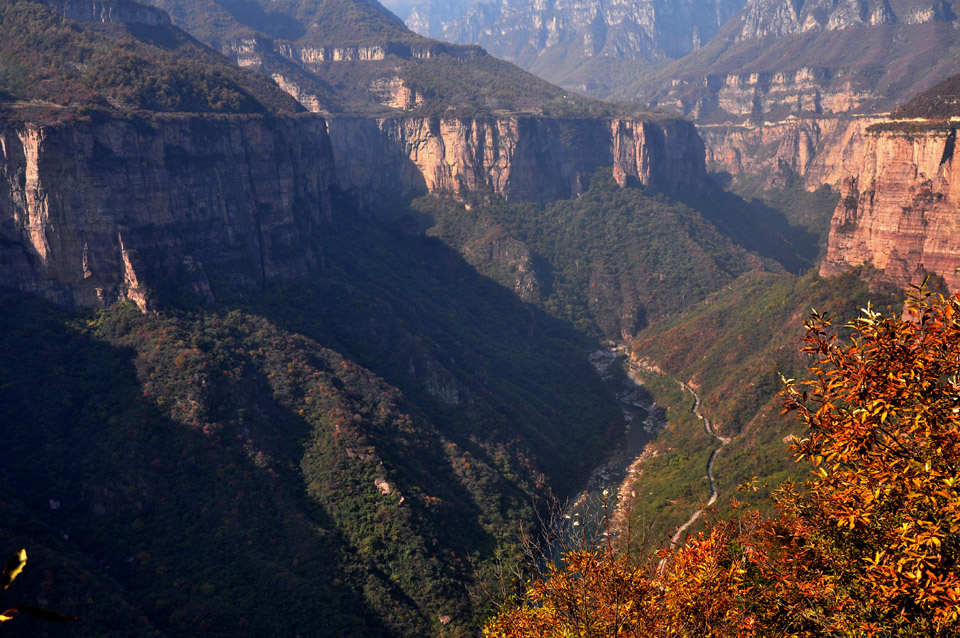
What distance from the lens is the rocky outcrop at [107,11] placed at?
362 feet

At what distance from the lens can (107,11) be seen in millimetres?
114062

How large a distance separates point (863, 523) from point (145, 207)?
67.6 m

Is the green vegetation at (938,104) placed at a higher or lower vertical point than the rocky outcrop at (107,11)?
lower

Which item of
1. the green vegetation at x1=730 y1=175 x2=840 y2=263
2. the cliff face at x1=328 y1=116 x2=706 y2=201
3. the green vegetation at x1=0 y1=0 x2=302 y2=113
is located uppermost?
the green vegetation at x1=0 y1=0 x2=302 y2=113

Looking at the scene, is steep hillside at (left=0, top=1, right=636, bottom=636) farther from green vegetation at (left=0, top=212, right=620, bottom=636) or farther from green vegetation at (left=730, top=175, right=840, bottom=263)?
green vegetation at (left=730, top=175, right=840, bottom=263)

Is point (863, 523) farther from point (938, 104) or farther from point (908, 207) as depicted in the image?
point (938, 104)

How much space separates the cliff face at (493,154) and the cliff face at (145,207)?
43.0 meters

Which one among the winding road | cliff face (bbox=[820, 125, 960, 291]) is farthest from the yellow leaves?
cliff face (bbox=[820, 125, 960, 291])

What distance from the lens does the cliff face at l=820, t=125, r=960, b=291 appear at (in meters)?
70.9

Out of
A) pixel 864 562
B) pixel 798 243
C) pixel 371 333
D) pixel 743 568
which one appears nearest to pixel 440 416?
pixel 371 333

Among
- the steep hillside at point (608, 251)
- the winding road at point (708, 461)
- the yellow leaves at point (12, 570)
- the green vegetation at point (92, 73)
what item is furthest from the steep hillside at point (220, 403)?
the yellow leaves at point (12, 570)

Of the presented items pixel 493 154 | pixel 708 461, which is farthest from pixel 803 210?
pixel 708 461

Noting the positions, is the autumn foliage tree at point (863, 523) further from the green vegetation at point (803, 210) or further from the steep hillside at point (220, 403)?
the green vegetation at point (803, 210)

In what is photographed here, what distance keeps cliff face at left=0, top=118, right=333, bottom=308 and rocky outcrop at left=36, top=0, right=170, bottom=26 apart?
157ft
